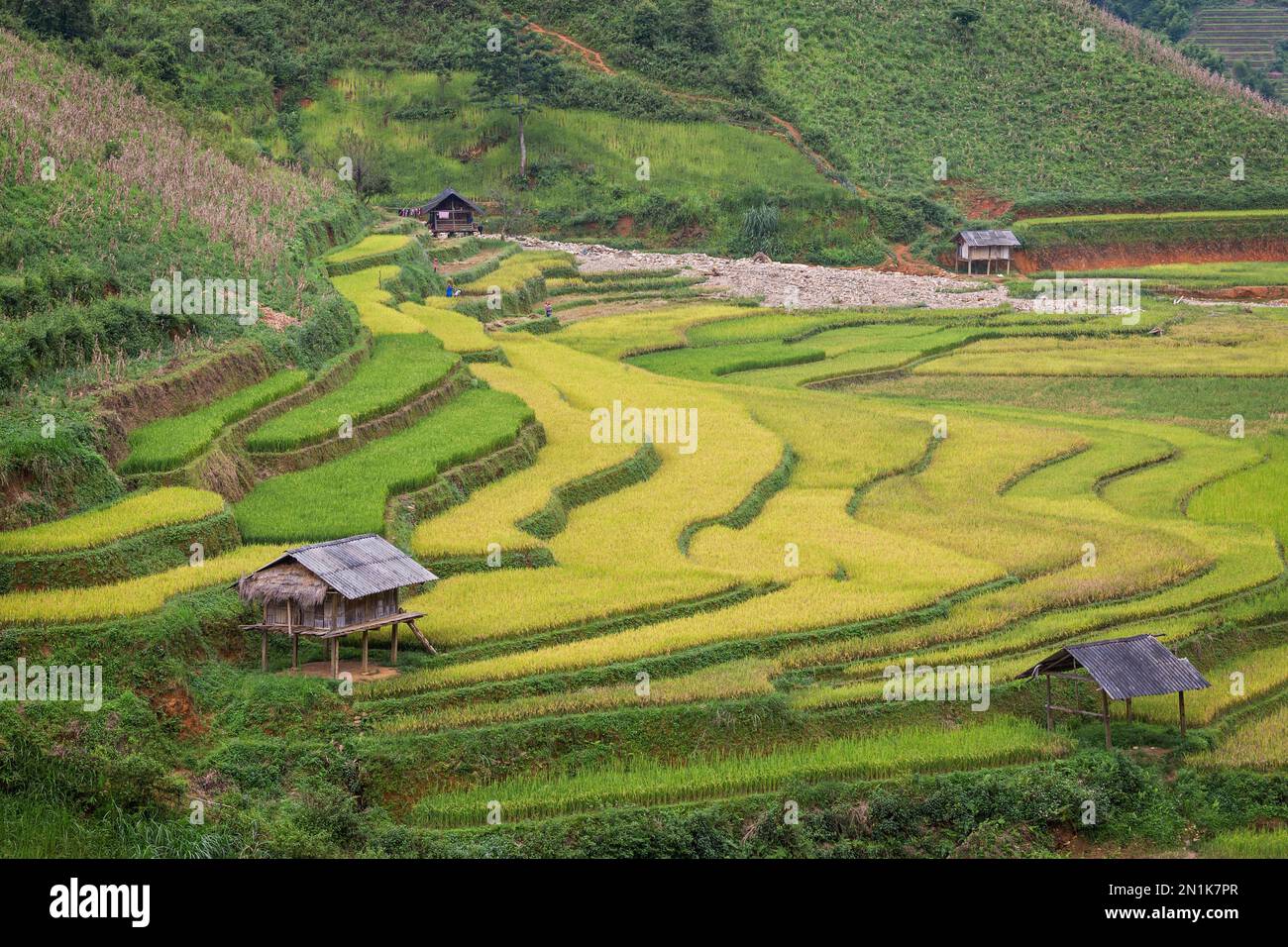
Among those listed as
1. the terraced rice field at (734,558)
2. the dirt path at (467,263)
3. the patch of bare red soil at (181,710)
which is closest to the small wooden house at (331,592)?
the terraced rice field at (734,558)

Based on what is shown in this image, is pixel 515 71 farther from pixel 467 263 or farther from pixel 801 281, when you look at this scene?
pixel 467 263

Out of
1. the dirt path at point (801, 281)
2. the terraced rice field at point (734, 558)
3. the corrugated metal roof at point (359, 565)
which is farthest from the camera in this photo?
the dirt path at point (801, 281)

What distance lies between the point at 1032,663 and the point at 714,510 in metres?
6.98

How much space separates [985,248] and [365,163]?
76.8ft

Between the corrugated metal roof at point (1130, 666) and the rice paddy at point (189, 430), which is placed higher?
the rice paddy at point (189, 430)

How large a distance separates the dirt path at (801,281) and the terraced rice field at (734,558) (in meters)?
13.8

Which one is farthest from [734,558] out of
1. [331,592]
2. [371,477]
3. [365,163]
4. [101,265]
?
[365,163]

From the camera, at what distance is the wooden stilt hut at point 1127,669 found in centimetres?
1577

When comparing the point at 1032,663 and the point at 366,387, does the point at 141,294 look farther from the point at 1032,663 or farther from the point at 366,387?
the point at 1032,663

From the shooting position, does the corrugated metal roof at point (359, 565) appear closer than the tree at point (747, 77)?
Yes

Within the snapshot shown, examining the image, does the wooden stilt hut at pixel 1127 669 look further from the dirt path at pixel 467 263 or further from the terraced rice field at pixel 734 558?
the dirt path at pixel 467 263

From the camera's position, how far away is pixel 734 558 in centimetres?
2119

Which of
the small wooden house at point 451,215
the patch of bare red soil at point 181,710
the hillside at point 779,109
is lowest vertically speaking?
the patch of bare red soil at point 181,710
